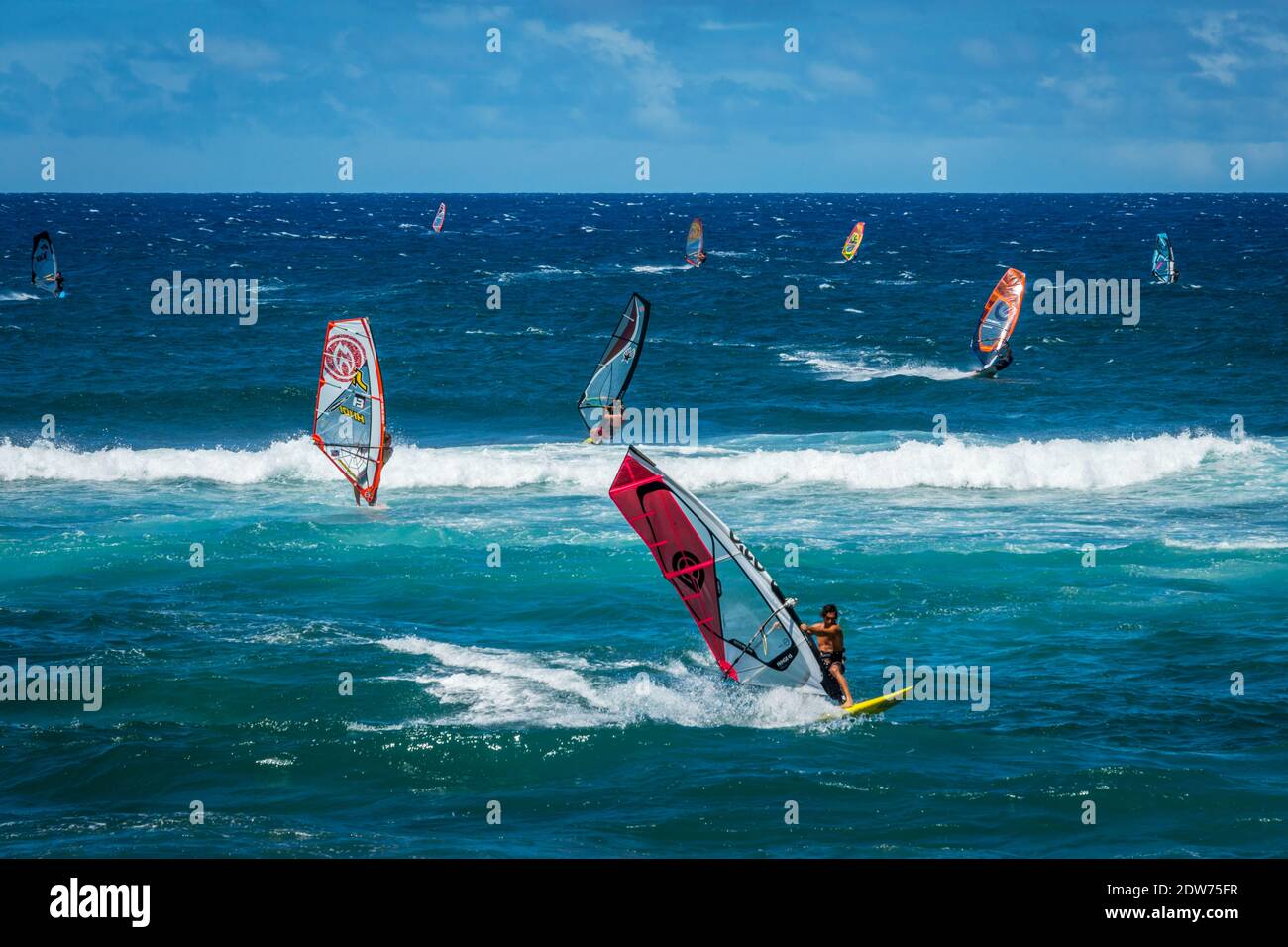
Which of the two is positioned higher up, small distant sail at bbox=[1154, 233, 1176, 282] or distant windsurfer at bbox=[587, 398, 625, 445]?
small distant sail at bbox=[1154, 233, 1176, 282]

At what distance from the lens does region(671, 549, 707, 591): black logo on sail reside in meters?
11.3

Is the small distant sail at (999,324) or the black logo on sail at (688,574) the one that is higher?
the small distant sail at (999,324)

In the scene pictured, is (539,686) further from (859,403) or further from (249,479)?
(859,403)

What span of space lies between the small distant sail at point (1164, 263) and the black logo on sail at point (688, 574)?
46738 millimetres

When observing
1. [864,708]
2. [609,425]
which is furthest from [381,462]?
Answer: [864,708]

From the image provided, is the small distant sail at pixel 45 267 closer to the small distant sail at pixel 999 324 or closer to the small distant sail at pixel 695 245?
the small distant sail at pixel 695 245

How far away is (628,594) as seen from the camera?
52.6ft

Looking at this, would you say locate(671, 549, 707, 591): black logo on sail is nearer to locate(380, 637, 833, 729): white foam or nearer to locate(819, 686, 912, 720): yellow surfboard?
locate(380, 637, 833, 729): white foam

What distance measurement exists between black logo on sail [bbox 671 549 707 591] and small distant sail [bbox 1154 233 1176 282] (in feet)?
153

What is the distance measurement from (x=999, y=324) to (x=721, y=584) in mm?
24399

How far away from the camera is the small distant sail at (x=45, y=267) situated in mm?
44656

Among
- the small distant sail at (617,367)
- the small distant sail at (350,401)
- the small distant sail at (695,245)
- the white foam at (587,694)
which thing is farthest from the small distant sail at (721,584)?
the small distant sail at (695,245)

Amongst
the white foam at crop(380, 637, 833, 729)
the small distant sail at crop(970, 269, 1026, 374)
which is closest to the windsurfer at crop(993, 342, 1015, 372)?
the small distant sail at crop(970, 269, 1026, 374)

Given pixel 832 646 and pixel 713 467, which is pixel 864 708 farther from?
pixel 713 467
